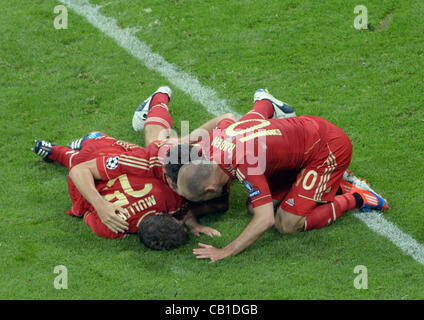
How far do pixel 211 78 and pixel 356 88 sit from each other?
1793 mm

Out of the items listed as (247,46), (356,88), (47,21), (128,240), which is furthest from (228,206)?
(47,21)

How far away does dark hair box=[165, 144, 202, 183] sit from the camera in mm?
5191

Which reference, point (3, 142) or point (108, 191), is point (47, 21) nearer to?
point (3, 142)

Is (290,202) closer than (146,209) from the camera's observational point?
No

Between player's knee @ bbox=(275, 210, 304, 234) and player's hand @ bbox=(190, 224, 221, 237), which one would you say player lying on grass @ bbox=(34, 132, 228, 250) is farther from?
player's knee @ bbox=(275, 210, 304, 234)

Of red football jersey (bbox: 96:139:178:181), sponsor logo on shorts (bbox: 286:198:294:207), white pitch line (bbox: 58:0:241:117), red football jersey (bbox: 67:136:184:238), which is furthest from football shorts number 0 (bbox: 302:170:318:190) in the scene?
white pitch line (bbox: 58:0:241:117)

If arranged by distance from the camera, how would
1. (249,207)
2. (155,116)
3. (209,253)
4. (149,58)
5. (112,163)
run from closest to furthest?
(209,253) < (112,163) < (249,207) < (155,116) < (149,58)

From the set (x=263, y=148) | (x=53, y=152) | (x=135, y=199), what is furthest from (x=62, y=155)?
(x=263, y=148)

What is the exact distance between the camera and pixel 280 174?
19.1 feet

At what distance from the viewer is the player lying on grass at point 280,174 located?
5035 mm

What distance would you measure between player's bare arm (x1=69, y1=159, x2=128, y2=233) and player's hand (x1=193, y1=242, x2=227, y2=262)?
67 cm

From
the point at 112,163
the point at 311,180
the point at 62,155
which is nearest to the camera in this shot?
the point at 311,180

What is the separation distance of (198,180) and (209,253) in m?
0.63

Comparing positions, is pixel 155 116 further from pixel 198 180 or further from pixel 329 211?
pixel 329 211
